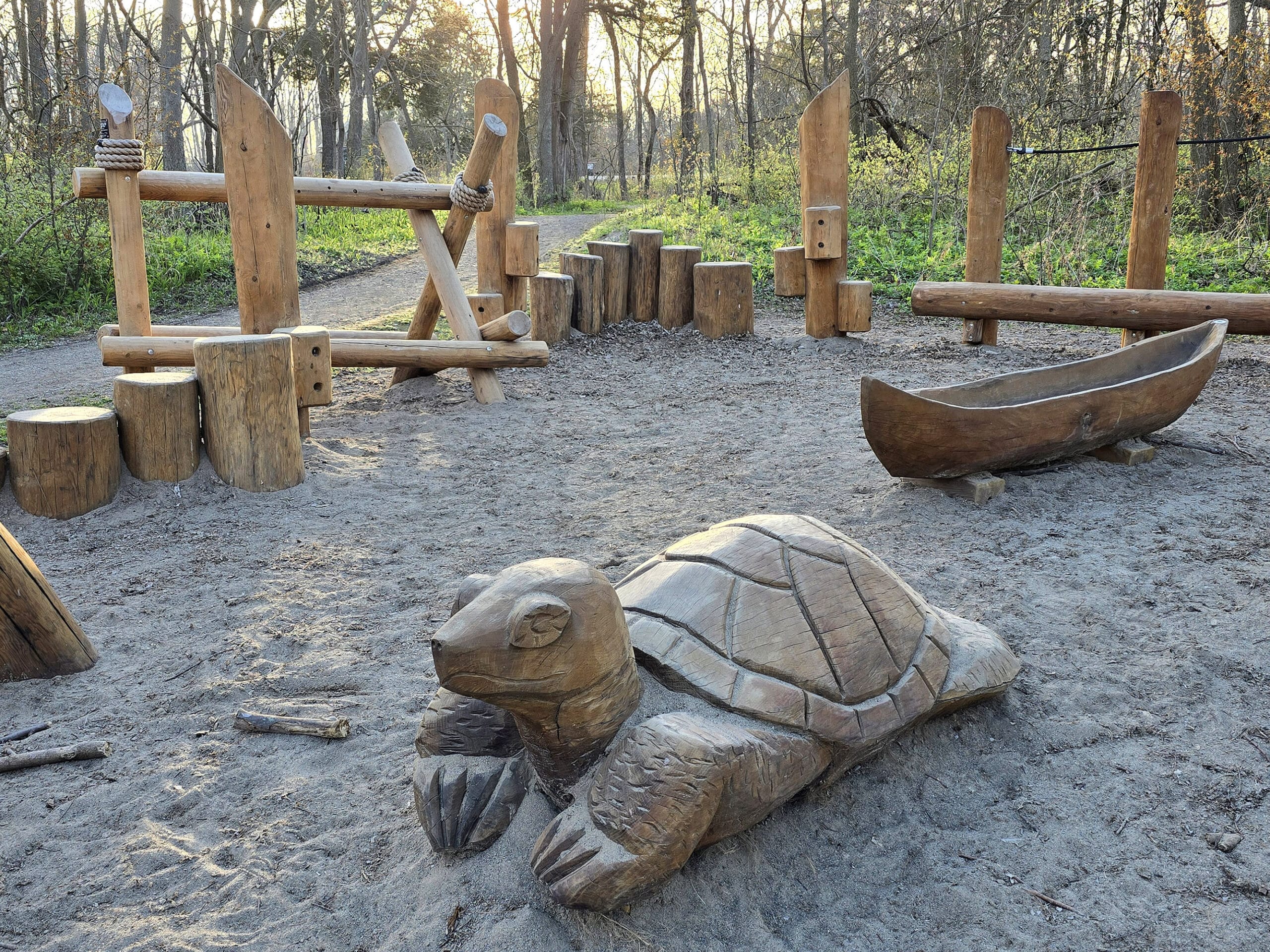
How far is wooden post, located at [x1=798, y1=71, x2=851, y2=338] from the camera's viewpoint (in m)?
7.82

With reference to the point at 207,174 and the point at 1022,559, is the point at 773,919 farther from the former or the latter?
the point at 207,174

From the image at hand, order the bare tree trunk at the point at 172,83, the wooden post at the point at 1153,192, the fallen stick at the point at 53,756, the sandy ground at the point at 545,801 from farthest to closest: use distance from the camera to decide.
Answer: the bare tree trunk at the point at 172,83
the wooden post at the point at 1153,192
the fallen stick at the point at 53,756
the sandy ground at the point at 545,801

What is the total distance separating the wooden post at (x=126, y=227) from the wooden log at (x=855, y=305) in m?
5.47

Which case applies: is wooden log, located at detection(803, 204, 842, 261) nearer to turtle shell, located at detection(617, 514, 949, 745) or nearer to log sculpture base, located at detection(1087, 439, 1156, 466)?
log sculpture base, located at detection(1087, 439, 1156, 466)

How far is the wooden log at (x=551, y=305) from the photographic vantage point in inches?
333

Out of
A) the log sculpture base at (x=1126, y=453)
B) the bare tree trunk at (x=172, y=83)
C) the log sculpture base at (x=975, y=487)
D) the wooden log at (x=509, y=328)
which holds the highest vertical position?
the bare tree trunk at (x=172, y=83)

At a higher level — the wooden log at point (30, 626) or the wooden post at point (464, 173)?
the wooden post at point (464, 173)

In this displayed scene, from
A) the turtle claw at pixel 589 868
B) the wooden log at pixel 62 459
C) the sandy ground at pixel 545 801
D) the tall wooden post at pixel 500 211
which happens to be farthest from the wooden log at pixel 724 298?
the turtle claw at pixel 589 868

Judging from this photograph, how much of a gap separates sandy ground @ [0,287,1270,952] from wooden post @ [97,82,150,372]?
1.39m

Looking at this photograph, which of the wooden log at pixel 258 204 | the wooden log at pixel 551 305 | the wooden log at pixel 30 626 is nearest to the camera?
the wooden log at pixel 30 626

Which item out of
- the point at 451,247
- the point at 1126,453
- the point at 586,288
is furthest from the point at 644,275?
the point at 1126,453

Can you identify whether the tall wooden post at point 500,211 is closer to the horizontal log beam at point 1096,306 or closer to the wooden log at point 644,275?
the wooden log at point 644,275

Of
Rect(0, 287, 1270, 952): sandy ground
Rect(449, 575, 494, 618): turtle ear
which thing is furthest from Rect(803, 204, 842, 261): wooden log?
Rect(449, 575, 494, 618): turtle ear

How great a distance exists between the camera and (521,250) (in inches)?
294
